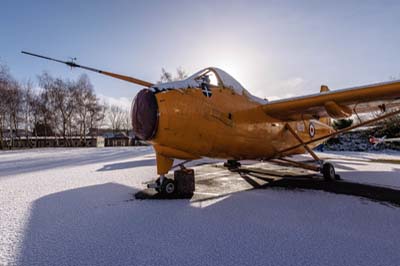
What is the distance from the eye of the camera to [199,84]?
4094 mm

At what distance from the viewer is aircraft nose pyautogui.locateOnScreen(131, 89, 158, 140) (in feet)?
11.2

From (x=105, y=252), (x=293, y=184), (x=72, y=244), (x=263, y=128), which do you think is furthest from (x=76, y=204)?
(x=293, y=184)

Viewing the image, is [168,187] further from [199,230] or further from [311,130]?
[311,130]

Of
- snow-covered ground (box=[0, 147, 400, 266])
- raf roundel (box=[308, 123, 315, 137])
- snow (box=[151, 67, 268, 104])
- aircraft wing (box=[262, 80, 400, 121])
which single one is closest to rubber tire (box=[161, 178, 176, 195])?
snow-covered ground (box=[0, 147, 400, 266])

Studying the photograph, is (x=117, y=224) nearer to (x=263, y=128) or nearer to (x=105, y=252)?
(x=105, y=252)

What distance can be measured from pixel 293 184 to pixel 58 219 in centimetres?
513

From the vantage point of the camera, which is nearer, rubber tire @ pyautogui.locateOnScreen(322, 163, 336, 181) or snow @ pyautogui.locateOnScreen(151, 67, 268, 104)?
snow @ pyautogui.locateOnScreen(151, 67, 268, 104)

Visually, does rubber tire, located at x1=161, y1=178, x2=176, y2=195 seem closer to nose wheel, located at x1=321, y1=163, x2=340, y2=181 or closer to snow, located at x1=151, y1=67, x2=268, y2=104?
snow, located at x1=151, y1=67, x2=268, y2=104

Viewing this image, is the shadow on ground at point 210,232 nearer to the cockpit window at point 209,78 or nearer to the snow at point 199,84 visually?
the snow at point 199,84

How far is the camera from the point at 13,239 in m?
2.41

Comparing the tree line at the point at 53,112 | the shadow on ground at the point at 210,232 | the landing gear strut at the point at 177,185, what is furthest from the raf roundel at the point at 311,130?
the tree line at the point at 53,112

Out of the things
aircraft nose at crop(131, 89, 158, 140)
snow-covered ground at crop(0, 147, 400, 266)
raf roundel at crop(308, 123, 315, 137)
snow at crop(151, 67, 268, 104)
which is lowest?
snow-covered ground at crop(0, 147, 400, 266)

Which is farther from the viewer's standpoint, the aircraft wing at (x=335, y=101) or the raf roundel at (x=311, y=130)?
Result: the raf roundel at (x=311, y=130)

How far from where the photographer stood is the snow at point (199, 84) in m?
3.67
